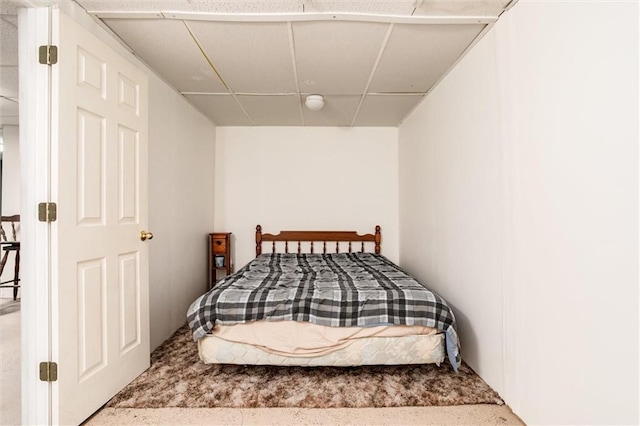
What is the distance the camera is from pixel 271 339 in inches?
82.2

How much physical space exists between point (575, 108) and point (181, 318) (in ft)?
11.0

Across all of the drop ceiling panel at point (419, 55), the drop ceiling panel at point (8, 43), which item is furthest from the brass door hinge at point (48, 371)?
the drop ceiling panel at point (419, 55)

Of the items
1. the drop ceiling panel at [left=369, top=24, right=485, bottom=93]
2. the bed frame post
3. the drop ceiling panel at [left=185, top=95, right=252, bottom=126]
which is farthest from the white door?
the bed frame post

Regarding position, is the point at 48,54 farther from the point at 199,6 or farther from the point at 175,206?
the point at 175,206

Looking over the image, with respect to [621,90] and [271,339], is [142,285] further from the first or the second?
[621,90]

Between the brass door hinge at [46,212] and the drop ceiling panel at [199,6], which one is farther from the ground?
the drop ceiling panel at [199,6]

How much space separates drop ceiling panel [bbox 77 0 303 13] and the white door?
0.21m

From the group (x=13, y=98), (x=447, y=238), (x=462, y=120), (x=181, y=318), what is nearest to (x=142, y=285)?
(x=181, y=318)

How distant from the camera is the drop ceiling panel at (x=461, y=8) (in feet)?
5.82

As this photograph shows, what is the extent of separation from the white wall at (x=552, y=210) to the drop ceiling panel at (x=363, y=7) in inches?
23.1

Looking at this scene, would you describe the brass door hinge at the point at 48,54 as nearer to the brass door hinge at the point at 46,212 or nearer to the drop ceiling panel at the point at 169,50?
the drop ceiling panel at the point at 169,50

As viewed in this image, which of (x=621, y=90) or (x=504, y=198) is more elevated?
(x=621, y=90)

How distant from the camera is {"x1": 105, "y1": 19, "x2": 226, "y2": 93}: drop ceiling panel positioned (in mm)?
2012

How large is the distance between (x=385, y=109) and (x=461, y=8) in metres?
1.80
